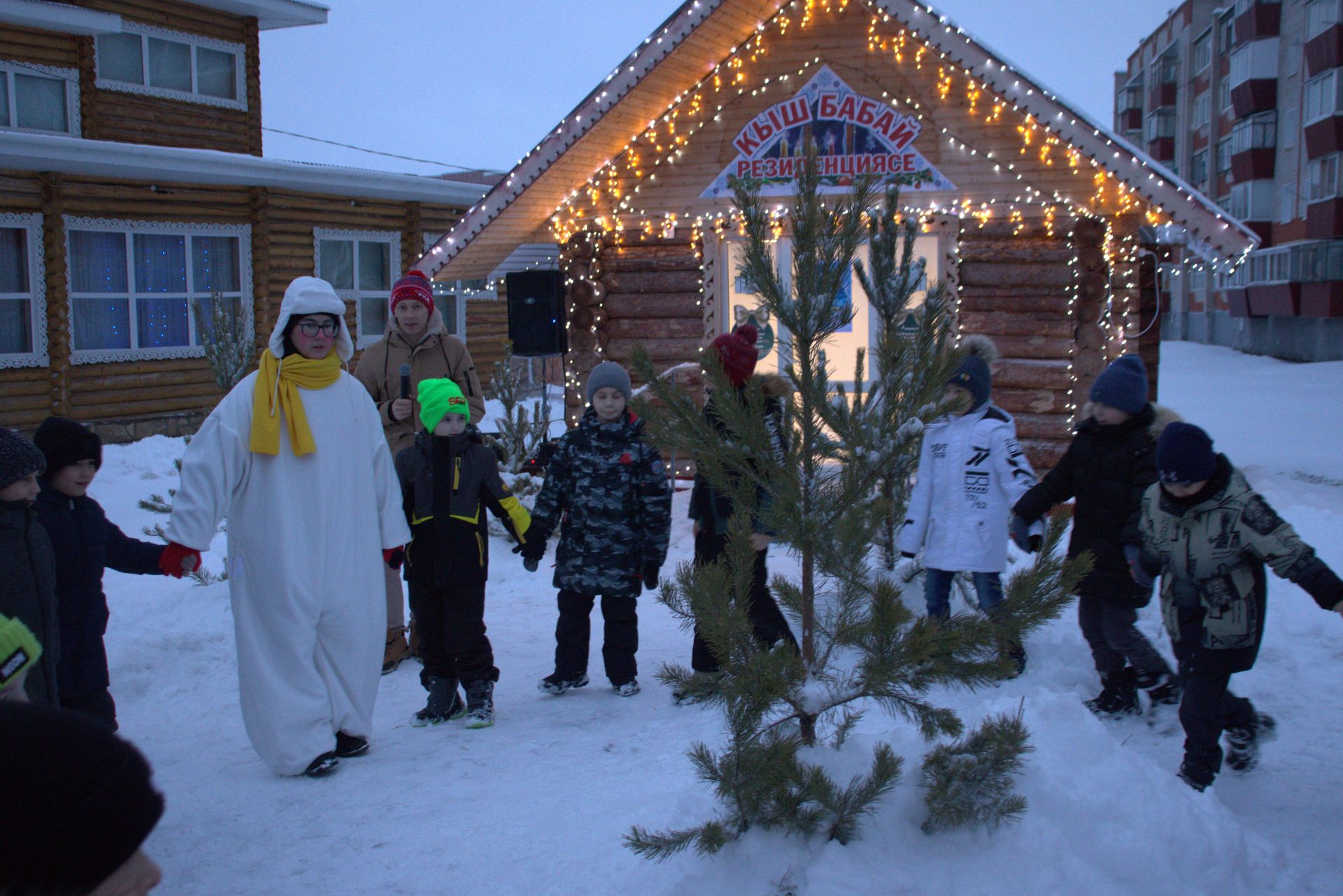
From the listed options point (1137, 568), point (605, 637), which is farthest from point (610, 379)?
point (1137, 568)

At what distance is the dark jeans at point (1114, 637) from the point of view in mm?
4715

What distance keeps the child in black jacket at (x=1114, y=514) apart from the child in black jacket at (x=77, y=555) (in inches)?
149

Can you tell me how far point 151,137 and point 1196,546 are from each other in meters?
16.8

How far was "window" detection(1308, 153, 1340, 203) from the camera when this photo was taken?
2878cm

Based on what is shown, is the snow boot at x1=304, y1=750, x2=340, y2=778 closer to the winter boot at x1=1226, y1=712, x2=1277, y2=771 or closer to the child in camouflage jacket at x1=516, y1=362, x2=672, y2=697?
the child in camouflage jacket at x1=516, y1=362, x2=672, y2=697

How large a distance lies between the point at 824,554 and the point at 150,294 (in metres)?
14.4

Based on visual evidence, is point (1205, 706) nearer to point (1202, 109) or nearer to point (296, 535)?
point (296, 535)

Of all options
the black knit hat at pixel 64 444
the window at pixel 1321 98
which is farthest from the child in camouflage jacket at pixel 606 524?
the window at pixel 1321 98

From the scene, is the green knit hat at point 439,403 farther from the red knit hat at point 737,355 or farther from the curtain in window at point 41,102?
the curtain in window at point 41,102

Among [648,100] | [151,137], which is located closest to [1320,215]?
[648,100]

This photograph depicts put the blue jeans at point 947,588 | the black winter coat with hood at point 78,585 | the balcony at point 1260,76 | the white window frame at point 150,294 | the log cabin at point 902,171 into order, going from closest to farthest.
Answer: the black winter coat with hood at point 78,585 → the blue jeans at point 947,588 → the log cabin at point 902,171 → the white window frame at point 150,294 → the balcony at point 1260,76

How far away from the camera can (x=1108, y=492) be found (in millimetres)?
4703

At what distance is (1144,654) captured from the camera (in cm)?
475

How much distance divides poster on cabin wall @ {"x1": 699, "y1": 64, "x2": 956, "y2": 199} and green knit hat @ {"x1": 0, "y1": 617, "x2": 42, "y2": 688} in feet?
27.2
